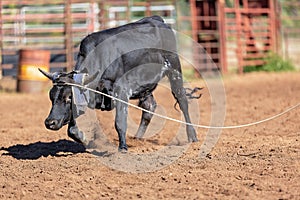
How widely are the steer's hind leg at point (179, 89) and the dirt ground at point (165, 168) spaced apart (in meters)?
0.17

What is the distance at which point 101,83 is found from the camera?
7.07 m

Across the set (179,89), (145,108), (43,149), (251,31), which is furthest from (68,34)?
(43,149)

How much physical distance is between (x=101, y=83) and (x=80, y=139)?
68cm

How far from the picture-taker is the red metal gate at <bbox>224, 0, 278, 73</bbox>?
20.3 m

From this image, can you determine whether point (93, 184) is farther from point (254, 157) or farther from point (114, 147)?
point (114, 147)

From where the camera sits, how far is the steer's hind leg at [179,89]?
7926 millimetres

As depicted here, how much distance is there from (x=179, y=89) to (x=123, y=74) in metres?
1.11

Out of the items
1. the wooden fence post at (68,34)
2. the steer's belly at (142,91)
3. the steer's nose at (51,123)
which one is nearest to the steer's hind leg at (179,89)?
the steer's belly at (142,91)

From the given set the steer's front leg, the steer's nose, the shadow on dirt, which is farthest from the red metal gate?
the steer's nose

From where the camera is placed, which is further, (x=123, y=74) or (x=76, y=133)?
(x=123, y=74)

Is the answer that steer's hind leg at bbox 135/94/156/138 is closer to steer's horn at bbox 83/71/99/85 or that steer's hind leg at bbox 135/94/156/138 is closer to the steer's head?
steer's horn at bbox 83/71/99/85

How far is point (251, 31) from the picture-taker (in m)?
21.1

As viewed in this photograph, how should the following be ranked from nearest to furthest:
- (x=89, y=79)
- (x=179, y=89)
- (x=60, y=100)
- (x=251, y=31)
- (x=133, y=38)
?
(x=60, y=100)
(x=89, y=79)
(x=133, y=38)
(x=179, y=89)
(x=251, y=31)

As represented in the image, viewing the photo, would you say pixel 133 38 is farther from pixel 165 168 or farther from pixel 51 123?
pixel 165 168
